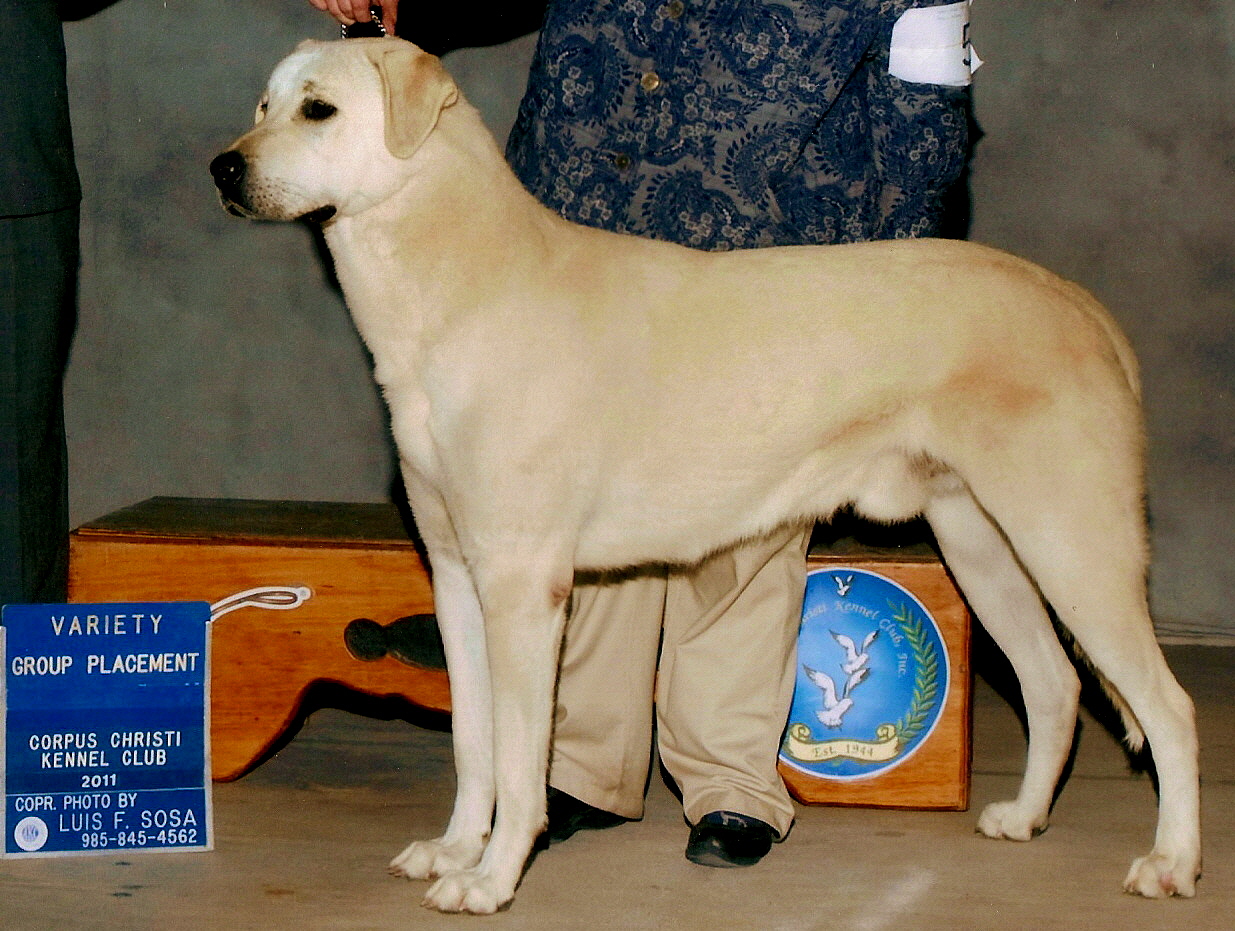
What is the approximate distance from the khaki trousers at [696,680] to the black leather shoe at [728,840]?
62 mm

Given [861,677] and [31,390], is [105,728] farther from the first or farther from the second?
[861,677]

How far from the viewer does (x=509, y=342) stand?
232 centimetres

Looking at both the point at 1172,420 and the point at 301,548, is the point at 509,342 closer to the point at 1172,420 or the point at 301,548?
the point at 301,548

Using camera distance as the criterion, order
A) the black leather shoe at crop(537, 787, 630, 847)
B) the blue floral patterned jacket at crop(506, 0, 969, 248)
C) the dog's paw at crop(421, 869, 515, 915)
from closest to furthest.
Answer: the dog's paw at crop(421, 869, 515, 915)
the blue floral patterned jacket at crop(506, 0, 969, 248)
the black leather shoe at crop(537, 787, 630, 847)

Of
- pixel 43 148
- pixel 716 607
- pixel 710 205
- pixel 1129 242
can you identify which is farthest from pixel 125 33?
pixel 1129 242

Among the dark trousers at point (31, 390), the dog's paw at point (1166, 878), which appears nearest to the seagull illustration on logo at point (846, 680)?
the dog's paw at point (1166, 878)

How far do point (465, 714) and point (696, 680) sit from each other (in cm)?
53

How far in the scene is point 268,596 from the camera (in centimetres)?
308

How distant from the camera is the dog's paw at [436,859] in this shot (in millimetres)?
2580

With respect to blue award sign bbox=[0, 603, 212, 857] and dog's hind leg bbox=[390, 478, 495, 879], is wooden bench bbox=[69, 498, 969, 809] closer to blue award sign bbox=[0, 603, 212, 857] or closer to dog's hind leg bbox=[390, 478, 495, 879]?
blue award sign bbox=[0, 603, 212, 857]

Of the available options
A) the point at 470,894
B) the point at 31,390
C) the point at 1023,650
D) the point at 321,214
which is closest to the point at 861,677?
the point at 1023,650

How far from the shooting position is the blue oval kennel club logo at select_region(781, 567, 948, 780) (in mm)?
3053

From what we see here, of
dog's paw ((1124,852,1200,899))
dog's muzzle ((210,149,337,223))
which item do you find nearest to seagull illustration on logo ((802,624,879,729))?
dog's paw ((1124,852,1200,899))

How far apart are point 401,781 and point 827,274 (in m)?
1.55
